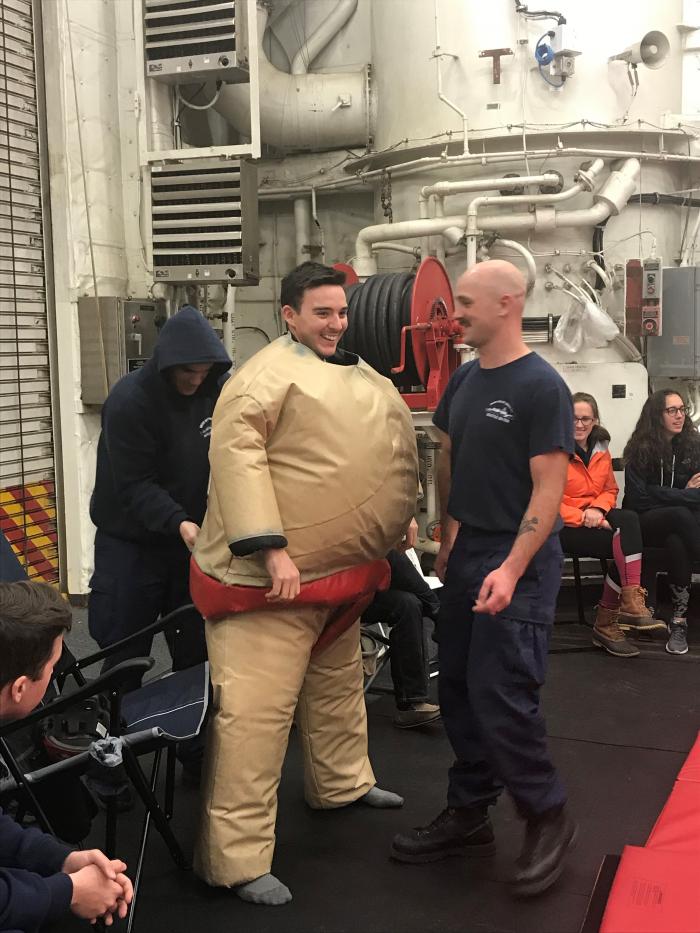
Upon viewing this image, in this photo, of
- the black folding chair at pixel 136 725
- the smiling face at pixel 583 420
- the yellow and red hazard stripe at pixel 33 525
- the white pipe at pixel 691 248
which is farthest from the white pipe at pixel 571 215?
the black folding chair at pixel 136 725

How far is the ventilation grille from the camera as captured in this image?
5137 mm

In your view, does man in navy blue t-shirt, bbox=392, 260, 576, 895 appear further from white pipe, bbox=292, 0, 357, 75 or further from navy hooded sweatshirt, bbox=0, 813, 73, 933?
white pipe, bbox=292, 0, 357, 75

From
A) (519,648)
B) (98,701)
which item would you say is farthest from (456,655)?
(98,701)

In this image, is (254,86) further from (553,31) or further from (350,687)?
(350,687)

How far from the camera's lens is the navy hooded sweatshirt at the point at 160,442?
2.96 m

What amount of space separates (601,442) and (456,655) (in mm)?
2573

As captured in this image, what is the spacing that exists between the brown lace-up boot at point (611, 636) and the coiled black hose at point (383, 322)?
5.65 ft

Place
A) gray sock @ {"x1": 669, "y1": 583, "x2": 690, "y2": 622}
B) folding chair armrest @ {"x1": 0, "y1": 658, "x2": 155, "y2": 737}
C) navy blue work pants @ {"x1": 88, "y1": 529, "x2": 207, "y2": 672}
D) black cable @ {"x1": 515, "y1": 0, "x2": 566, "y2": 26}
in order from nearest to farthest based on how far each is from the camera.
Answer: folding chair armrest @ {"x1": 0, "y1": 658, "x2": 155, "y2": 737} → navy blue work pants @ {"x1": 88, "y1": 529, "x2": 207, "y2": 672} → gray sock @ {"x1": 669, "y1": 583, "x2": 690, "y2": 622} → black cable @ {"x1": 515, "y1": 0, "x2": 566, "y2": 26}

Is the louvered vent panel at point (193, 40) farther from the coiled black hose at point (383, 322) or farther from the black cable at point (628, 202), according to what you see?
the black cable at point (628, 202)

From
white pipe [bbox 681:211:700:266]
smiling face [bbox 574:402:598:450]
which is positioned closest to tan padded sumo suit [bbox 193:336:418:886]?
smiling face [bbox 574:402:598:450]

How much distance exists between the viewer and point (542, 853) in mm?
2438

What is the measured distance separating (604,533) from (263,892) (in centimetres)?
272

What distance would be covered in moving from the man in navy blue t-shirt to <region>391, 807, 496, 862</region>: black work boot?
0.19 meters

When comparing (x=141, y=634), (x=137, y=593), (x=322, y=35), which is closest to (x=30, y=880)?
(x=141, y=634)
